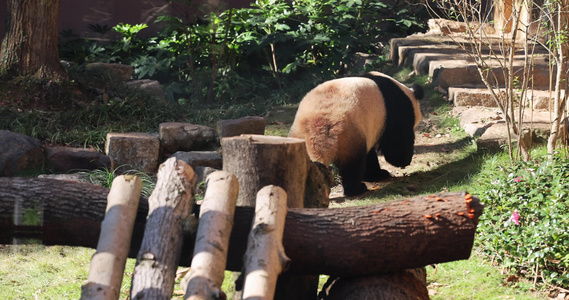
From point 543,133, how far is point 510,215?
249cm

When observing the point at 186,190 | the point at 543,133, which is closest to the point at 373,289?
the point at 186,190

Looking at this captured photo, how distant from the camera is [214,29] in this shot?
9797 millimetres

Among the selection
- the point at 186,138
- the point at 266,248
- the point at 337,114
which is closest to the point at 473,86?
the point at 337,114

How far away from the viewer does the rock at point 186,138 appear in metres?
6.64

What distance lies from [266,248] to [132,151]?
12.5 ft

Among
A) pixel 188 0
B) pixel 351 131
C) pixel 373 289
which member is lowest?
pixel 373 289

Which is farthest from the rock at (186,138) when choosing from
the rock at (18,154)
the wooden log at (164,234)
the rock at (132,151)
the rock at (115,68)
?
the wooden log at (164,234)

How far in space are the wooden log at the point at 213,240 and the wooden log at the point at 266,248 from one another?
4.6 inches

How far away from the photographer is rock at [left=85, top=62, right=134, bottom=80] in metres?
8.94

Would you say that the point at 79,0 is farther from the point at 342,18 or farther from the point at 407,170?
the point at 407,170

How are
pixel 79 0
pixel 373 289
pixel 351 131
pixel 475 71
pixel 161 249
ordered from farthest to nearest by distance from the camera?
pixel 79 0, pixel 475 71, pixel 351 131, pixel 373 289, pixel 161 249

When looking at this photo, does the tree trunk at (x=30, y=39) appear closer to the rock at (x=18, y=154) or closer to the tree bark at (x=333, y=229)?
the rock at (x=18, y=154)

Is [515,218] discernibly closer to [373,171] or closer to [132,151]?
[373,171]

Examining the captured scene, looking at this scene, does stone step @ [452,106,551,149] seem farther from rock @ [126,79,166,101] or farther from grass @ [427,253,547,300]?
rock @ [126,79,166,101]
